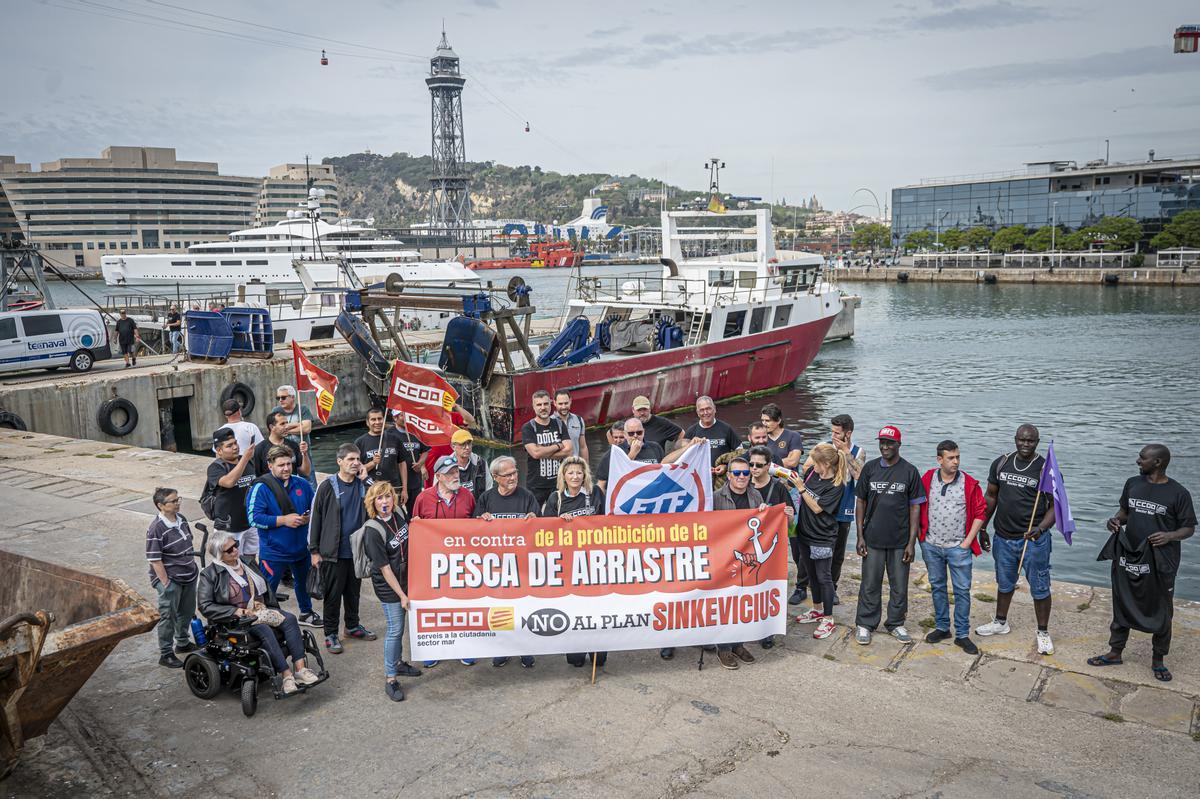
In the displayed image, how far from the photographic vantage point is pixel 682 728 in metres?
5.91

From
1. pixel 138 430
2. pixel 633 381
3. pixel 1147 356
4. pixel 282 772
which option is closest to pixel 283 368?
pixel 138 430

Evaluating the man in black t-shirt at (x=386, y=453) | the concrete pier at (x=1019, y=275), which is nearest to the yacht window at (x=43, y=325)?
the man in black t-shirt at (x=386, y=453)

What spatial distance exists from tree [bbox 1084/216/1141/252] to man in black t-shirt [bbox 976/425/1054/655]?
104601 millimetres

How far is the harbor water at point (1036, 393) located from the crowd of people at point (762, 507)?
6323 mm

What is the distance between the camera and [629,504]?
23.7 feet

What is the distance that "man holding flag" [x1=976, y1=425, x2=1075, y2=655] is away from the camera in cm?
688

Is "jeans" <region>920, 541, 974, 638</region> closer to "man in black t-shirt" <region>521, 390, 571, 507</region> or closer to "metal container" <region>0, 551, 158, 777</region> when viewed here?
"man in black t-shirt" <region>521, 390, 571, 507</region>

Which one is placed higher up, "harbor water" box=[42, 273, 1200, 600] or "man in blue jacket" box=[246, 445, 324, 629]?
"man in blue jacket" box=[246, 445, 324, 629]

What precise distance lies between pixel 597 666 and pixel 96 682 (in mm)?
3774

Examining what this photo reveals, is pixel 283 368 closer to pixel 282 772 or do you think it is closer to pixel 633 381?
pixel 633 381

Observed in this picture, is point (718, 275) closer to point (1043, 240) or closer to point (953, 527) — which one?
point (953, 527)

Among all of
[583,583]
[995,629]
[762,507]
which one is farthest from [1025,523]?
[583,583]

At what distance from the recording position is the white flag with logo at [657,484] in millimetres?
7242

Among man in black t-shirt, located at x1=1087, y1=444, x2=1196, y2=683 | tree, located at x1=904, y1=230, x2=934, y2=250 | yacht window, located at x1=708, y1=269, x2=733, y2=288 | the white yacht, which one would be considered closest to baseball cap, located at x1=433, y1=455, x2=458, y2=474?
man in black t-shirt, located at x1=1087, y1=444, x2=1196, y2=683
